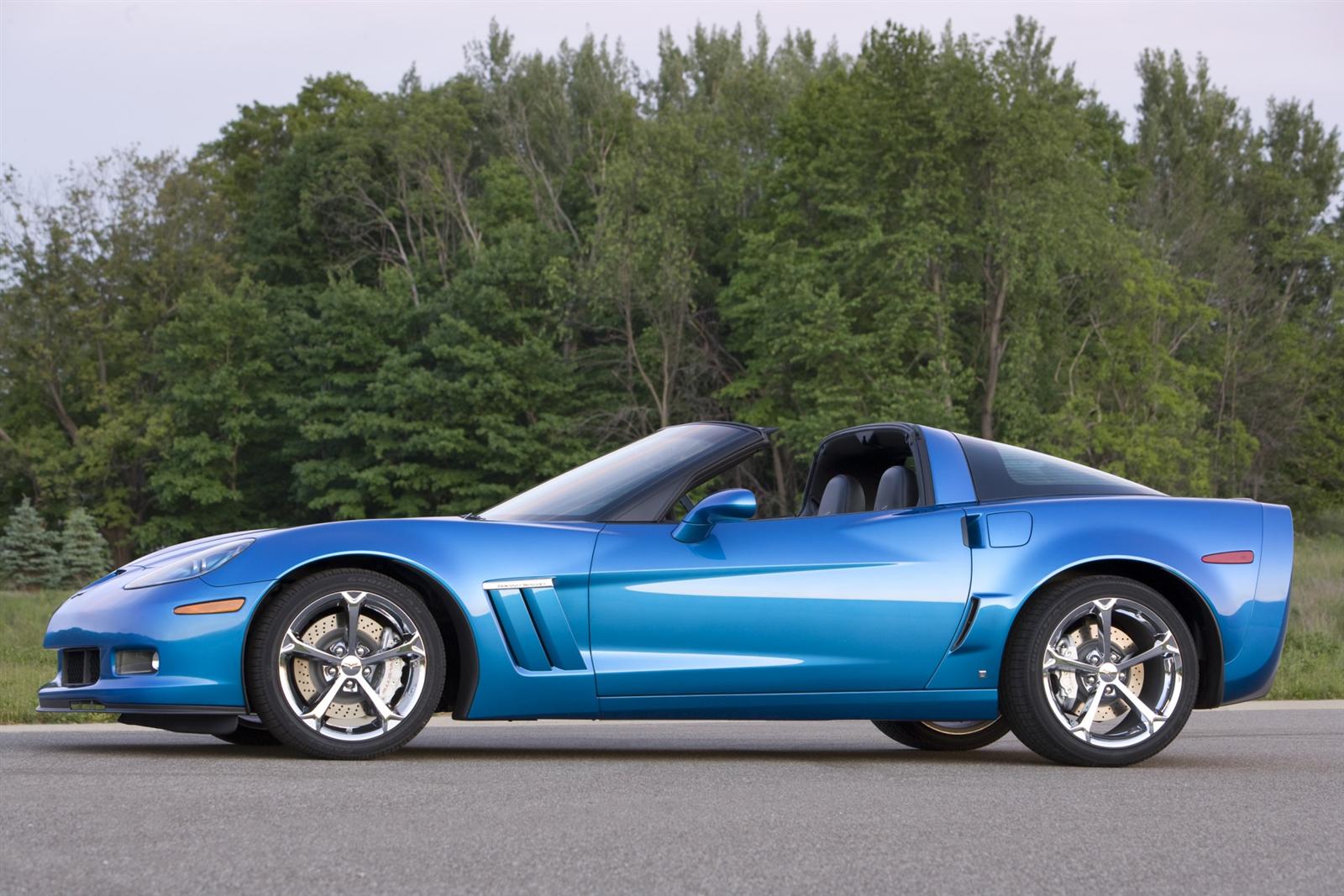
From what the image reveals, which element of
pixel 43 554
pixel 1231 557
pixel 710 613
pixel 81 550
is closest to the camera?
pixel 710 613

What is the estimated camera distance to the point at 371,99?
208ft

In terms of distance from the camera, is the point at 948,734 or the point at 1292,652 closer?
the point at 948,734

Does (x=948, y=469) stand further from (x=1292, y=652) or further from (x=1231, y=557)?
(x=1292, y=652)

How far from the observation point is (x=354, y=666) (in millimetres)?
5984

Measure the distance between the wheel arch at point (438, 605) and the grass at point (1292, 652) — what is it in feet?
12.8

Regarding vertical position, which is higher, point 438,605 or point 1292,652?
point 438,605

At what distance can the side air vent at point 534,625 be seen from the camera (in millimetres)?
6121

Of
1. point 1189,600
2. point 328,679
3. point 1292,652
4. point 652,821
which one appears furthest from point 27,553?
point 652,821

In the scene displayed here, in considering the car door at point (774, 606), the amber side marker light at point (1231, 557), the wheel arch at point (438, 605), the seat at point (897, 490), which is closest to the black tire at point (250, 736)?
the wheel arch at point (438, 605)

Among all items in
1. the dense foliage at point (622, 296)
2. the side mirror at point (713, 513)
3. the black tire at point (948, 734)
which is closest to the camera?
the side mirror at point (713, 513)

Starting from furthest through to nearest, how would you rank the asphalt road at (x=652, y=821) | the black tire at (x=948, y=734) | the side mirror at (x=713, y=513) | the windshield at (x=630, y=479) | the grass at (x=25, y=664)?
1. the grass at (x=25, y=664)
2. the black tire at (x=948, y=734)
3. the windshield at (x=630, y=479)
4. the side mirror at (x=713, y=513)
5. the asphalt road at (x=652, y=821)

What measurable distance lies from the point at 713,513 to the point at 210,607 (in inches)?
72.5

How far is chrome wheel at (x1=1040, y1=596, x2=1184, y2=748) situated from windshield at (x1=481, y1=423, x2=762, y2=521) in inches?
57.5

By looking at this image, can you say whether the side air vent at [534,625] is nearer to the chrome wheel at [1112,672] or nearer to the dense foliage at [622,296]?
the chrome wheel at [1112,672]
